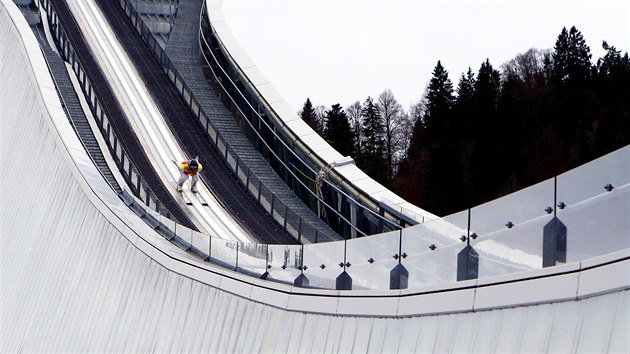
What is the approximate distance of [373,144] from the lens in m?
73.8

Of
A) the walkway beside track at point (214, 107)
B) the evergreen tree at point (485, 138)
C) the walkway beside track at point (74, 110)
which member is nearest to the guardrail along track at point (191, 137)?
the walkway beside track at point (214, 107)

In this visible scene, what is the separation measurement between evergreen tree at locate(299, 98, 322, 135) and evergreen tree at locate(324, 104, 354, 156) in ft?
22.7

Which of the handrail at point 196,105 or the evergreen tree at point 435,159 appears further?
the evergreen tree at point 435,159

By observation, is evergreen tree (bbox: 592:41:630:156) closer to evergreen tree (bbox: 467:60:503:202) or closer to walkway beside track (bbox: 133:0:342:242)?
evergreen tree (bbox: 467:60:503:202)

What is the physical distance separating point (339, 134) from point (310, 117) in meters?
10.4

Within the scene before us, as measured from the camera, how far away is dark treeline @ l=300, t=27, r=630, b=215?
57.0 m

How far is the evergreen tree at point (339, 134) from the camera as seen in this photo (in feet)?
228

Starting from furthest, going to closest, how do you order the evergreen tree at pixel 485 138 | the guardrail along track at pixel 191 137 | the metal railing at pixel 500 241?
the evergreen tree at pixel 485 138 → the guardrail along track at pixel 191 137 → the metal railing at pixel 500 241

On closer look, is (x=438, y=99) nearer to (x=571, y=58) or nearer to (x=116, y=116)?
(x=571, y=58)

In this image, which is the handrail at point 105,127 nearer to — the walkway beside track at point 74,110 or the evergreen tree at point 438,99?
the walkway beside track at point 74,110

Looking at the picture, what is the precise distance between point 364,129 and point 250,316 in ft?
190

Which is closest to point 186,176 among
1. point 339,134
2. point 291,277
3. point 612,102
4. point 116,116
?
point 116,116

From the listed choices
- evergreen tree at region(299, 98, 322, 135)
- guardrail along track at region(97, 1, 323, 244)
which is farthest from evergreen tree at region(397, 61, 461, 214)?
guardrail along track at region(97, 1, 323, 244)

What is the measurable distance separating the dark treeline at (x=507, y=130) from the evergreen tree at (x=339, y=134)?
0.07 m
